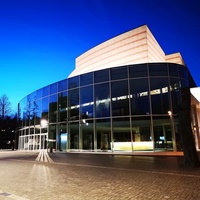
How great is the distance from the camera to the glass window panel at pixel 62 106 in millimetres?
27053

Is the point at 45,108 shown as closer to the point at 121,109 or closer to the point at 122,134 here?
the point at 121,109

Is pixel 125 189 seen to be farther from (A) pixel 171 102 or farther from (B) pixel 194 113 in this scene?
(B) pixel 194 113

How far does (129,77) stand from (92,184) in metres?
17.4

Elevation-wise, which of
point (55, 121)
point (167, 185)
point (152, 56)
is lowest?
point (167, 185)

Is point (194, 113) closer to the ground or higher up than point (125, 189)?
higher up

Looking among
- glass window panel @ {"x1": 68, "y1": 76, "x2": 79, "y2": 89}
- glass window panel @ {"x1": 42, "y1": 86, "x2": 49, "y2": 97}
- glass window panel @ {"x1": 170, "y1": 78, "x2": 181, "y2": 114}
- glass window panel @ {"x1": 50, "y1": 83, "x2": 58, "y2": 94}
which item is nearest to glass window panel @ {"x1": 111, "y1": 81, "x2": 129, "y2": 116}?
glass window panel @ {"x1": 170, "y1": 78, "x2": 181, "y2": 114}

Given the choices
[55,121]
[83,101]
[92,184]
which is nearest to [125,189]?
[92,184]

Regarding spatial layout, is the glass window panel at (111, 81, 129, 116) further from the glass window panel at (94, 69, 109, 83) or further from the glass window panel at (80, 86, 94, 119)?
the glass window panel at (80, 86, 94, 119)

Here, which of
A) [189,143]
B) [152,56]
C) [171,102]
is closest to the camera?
[189,143]

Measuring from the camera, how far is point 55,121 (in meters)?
28.0

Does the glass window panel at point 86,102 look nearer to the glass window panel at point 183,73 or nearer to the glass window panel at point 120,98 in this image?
the glass window panel at point 120,98

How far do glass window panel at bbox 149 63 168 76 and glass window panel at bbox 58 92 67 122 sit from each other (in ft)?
37.8

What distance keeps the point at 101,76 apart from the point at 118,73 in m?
2.14

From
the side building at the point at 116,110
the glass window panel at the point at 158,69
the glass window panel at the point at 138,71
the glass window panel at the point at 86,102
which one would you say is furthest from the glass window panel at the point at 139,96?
the glass window panel at the point at 86,102
